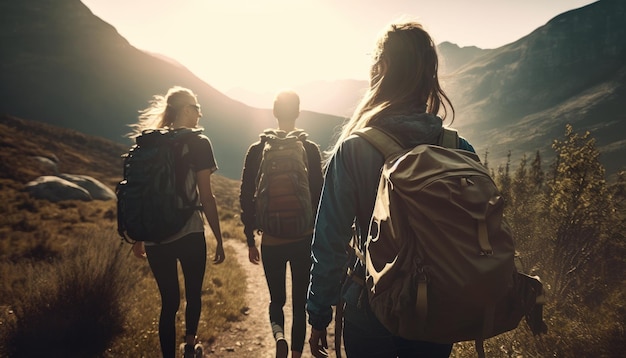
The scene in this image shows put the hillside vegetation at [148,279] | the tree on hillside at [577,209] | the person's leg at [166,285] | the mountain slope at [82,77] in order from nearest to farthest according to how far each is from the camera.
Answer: the person's leg at [166,285]
the hillside vegetation at [148,279]
the tree on hillside at [577,209]
the mountain slope at [82,77]

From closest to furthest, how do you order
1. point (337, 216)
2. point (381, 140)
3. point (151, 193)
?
point (381, 140)
point (337, 216)
point (151, 193)

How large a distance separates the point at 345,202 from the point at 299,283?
1747 millimetres

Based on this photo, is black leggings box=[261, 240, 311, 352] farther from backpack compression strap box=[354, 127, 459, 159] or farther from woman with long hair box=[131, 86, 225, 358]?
backpack compression strap box=[354, 127, 459, 159]

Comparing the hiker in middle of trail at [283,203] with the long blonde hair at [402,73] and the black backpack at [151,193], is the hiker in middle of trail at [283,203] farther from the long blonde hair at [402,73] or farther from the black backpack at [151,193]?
the long blonde hair at [402,73]

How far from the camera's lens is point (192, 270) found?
2881 millimetres

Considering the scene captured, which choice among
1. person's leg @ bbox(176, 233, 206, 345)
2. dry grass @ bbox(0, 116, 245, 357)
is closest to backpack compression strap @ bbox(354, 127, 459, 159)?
person's leg @ bbox(176, 233, 206, 345)

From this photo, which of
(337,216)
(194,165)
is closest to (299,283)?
(194,165)

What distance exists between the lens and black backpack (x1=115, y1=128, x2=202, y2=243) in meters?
2.58

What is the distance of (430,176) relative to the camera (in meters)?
1.14

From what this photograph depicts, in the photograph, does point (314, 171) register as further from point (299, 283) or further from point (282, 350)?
point (282, 350)

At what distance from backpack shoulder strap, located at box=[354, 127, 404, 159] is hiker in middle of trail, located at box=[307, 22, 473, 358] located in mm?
27

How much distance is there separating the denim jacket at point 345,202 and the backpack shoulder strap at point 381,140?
0.03 meters

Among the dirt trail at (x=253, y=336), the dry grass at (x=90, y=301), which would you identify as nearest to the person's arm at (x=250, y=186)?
the dirt trail at (x=253, y=336)

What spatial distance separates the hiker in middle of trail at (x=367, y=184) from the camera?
143cm
